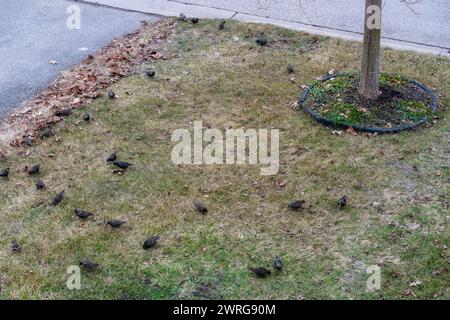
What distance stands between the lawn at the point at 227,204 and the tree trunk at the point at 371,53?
0.93 m

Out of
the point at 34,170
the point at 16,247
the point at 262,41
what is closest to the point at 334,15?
the point at 262,41

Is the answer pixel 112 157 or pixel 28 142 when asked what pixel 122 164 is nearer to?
pixel 112 157

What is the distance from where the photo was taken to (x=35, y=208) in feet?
23.3

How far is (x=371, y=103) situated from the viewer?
867 cm

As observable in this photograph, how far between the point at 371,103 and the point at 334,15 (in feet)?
13.1

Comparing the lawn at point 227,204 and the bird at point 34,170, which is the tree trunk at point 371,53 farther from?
the bird at point 34,170

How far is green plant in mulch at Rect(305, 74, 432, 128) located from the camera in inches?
330

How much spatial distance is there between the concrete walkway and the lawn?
57.4 inches

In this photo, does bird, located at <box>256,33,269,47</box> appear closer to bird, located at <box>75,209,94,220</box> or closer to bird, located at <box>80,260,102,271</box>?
bird, located at <box>75,209,94,220</box>

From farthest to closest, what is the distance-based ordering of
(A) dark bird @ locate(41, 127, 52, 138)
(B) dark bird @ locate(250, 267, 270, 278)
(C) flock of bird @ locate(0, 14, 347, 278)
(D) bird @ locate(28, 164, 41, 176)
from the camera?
(A) dark bird @ locate(41, 127, 52, 138) < (D) bird @ locate(28, 164, 41, 176) < (C) flock of bird @ locate(0, 14, 347, 278) < (B) dark bird @ locate(250, 267, 270, 278)

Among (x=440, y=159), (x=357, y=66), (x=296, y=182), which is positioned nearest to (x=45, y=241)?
(x=296, y=182)

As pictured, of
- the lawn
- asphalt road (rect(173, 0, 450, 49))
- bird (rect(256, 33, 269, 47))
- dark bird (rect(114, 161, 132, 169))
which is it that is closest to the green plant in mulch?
the lawn
